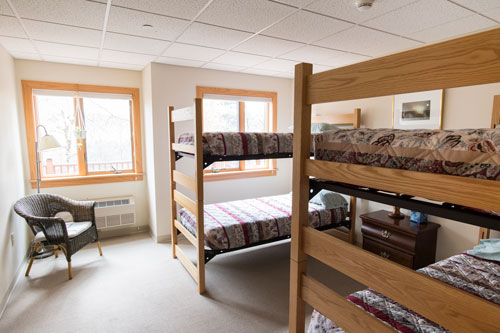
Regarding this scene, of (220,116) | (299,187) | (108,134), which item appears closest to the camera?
(299,187)

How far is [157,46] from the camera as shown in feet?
10.1

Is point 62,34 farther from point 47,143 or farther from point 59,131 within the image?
point 59,131

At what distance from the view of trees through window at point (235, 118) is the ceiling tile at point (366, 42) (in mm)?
1956

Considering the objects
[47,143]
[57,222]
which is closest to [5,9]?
[47,143]

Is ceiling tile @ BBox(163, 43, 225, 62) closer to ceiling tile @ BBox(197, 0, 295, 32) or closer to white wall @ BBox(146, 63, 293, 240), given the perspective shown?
white wall @ BBox(146, 63, 293, 240)

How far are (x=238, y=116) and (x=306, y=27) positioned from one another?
92.2 inches

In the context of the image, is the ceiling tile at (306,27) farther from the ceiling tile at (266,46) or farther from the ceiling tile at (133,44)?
the ceiling tile at (133,44)

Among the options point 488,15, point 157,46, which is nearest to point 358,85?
point 488,15

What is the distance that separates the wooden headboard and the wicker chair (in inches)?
136

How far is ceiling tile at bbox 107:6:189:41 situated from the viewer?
222 centimetres

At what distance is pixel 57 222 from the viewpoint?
303 centimetres

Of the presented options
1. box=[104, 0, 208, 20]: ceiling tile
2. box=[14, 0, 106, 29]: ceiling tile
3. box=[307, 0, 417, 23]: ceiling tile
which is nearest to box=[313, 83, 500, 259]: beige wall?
box=[307, 0, 417, 23]: ceiling tile

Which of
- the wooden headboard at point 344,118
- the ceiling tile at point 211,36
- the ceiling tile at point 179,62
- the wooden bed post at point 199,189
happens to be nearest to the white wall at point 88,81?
the ceiling tile at point 179,62

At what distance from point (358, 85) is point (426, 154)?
351 millimetres
